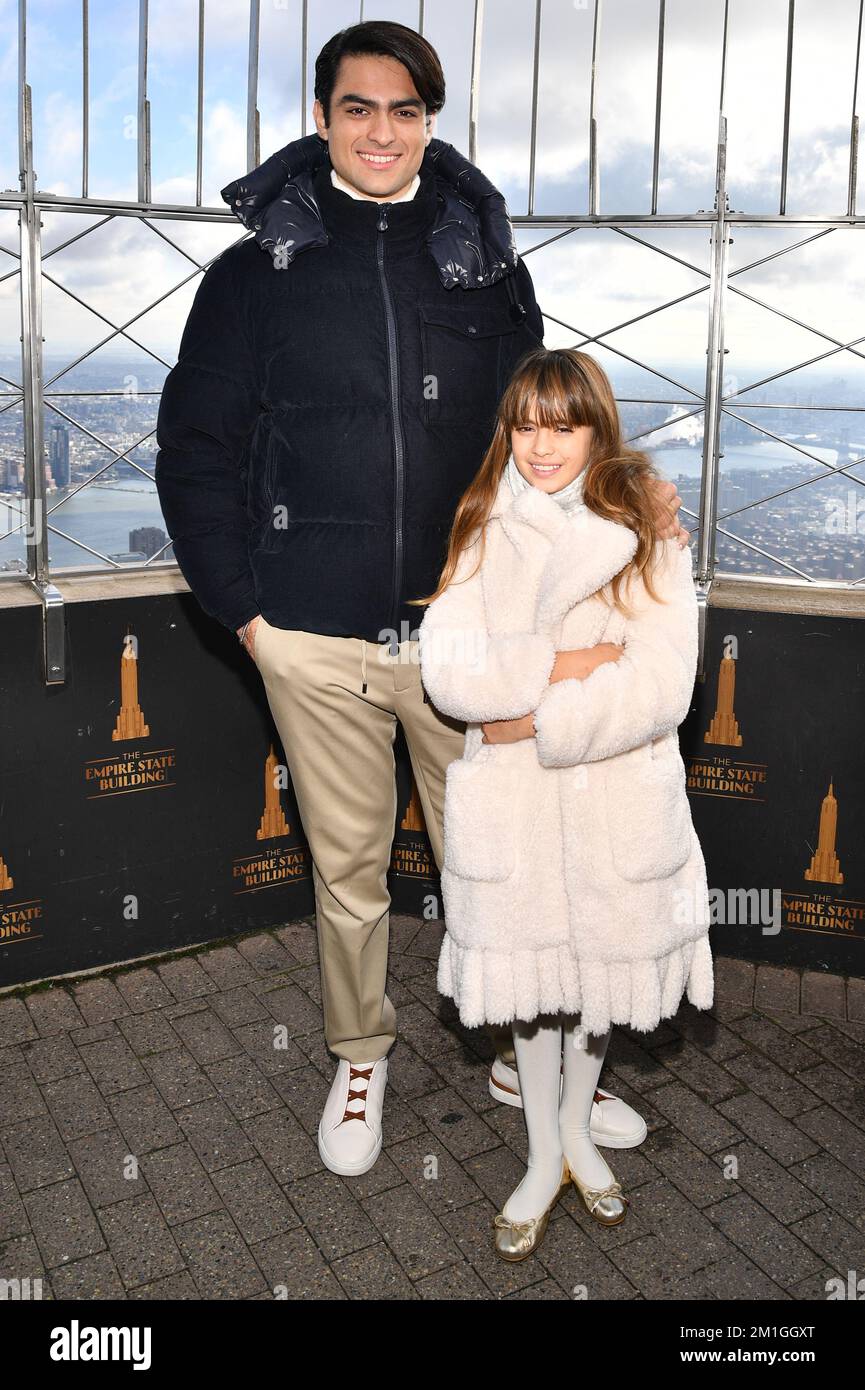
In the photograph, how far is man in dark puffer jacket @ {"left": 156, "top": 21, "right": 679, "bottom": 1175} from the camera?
3.26 meters

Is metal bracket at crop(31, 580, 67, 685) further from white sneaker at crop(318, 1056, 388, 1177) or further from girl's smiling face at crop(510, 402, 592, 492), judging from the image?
girl's smiling face at crop(510, 402, 592, 492)

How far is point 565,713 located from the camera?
9.20ft

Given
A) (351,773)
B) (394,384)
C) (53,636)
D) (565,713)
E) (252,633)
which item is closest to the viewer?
(565,713)

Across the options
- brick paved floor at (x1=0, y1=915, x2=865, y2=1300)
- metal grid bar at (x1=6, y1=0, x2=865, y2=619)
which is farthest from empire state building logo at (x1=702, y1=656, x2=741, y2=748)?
brick paved floor at (x1=0, y1=915, x2=865, y2=1300)

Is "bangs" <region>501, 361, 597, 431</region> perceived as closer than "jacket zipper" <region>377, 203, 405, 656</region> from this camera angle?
Yes

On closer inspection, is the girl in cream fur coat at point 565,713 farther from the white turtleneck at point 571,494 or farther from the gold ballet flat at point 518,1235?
the gold ballet flat at point 518,1235

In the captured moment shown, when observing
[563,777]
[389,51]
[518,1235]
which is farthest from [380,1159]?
[389,51]

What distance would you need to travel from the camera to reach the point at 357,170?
3207mm

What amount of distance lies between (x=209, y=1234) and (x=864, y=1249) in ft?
5.38

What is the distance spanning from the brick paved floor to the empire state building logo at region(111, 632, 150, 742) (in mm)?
872

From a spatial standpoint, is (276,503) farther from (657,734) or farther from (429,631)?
(657,734)

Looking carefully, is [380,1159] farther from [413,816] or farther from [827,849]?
[827,849]

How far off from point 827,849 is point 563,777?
6.59 feet

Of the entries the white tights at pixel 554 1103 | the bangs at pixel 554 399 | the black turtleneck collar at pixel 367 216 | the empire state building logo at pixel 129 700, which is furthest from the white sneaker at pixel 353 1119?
the black turtleneck collar at pixel 367 216
